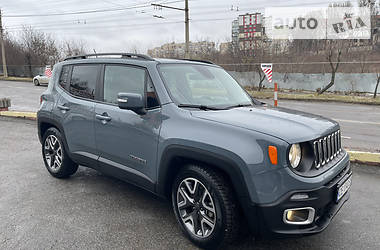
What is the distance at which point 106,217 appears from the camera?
3.49 meters

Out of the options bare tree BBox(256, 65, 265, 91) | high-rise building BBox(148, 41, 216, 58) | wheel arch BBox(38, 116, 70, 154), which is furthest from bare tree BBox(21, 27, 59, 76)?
wheel arch BBox(38, 116, 70, 154)

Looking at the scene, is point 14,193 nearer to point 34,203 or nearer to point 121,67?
point 34,203

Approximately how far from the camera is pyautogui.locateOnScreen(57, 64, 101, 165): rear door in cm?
396

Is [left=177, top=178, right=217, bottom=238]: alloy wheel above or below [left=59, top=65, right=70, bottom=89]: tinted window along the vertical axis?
below

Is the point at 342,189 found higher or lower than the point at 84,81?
lower

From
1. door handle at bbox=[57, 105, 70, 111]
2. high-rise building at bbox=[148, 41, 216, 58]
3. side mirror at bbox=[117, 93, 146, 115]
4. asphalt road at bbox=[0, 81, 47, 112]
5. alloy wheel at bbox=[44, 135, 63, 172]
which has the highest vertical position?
high-rise building at bbox=[148, 41, 216, 58]

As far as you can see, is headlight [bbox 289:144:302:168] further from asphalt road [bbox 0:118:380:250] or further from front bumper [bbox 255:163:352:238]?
asphalt road [bbox 0:118:380:250]

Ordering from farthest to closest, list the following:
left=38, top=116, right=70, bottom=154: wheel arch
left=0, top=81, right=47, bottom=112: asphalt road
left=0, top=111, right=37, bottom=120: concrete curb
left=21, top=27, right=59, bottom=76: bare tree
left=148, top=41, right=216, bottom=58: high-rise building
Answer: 1. left=21, top=27, right=59, bottom=76: bare tree
2. left=148, top=41, right=216, bottom=58: high-rise building
3. left=0, top=81, right=47, bottom=112: asphalt road
4. left=0, top=111, right=37, bottom=120: concrete curb
5. left=38, top=116, right=70, bottom=154: wheel arch

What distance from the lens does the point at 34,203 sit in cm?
387

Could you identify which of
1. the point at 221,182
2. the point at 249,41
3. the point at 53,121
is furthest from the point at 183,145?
the point at 249,41

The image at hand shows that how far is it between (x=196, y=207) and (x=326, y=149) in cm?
132

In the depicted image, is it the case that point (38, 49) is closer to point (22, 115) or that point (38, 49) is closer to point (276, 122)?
point (22, 115)

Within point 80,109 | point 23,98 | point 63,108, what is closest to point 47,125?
point 63,108

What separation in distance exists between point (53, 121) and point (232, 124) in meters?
3.08
